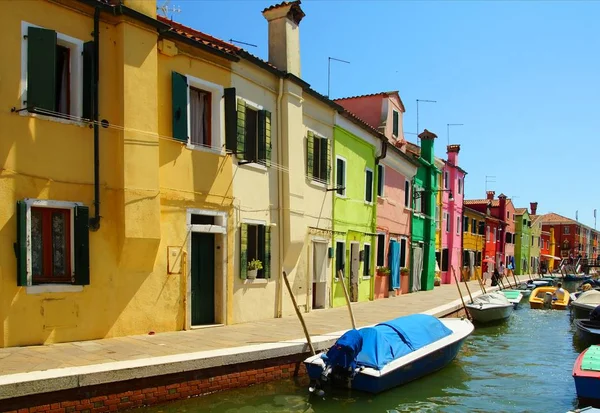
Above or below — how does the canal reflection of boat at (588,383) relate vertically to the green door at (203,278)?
below

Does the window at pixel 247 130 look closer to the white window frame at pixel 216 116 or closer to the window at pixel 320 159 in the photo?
the white window frame at pixel 216 116

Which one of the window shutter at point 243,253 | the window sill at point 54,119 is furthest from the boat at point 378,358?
the window sill at point 54,119

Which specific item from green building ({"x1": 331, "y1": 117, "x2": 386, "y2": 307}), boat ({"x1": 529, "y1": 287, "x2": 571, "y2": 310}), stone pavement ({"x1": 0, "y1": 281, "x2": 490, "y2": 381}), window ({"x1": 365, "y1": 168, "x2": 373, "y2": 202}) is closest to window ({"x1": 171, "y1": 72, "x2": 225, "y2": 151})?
stone pavement ({"x1": 0, "y1": 281, "x2": 490, "y2": 381})

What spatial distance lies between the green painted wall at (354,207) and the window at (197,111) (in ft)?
19.7

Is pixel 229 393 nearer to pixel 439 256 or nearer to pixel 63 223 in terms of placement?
pixel 63 223

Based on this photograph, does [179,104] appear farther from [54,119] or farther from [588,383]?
[588,383]

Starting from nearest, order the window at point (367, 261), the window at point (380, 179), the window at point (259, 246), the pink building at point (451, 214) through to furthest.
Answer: the window at point (259, 246), the window at point (367, 261), the window at point (380, 179), the pink building at point (451, 214)

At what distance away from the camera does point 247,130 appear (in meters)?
12.9

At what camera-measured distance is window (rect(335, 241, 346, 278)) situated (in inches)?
686

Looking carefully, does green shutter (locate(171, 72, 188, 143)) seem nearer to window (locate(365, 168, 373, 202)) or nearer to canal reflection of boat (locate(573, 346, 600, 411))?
canal reflection of boat (locate(573, 346, 600, 411))

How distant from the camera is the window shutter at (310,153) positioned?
15.3 metres

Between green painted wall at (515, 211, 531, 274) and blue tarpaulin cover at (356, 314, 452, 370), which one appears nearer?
blue tarpaulin cover at (356, 314, 452, 370)

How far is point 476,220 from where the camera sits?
43531 mm

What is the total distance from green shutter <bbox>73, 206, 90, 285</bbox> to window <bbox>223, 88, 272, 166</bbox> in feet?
12.3
